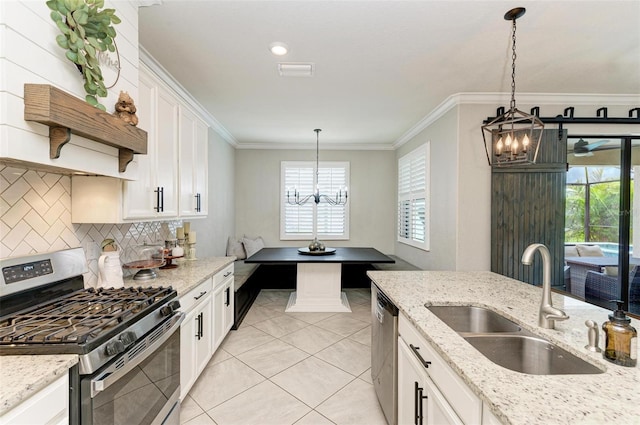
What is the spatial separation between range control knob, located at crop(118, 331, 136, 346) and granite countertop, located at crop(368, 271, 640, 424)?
132cm

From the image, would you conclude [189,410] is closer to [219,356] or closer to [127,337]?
[219,356]

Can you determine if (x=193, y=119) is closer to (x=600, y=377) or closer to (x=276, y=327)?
(x=276, y=327)

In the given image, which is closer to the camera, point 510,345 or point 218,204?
point 510,345

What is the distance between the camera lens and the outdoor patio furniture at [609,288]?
3.29 meters

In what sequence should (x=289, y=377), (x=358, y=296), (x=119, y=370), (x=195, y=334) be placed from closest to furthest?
1. (x=119, y=370)
2. (x=195, y=334)
3. (x=289, y=377)
4. (x=358, y=296)

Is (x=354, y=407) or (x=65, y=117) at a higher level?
(x=65, y=117)

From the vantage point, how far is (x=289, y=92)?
317 centimetres

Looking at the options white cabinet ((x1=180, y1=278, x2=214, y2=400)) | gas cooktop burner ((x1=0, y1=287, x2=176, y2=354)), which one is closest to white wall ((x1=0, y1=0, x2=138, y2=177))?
gas cooktop burner ((x1=0, y1=287, x2=176, y2=354))

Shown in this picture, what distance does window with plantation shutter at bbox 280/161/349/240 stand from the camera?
575cm

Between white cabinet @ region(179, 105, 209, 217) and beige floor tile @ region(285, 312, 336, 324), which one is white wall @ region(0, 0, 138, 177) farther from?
beige floor tile @ region(285, 312, 336, 324)

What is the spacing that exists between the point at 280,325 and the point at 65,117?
3.07 meters

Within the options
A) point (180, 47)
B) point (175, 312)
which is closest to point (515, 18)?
point (180, 47)

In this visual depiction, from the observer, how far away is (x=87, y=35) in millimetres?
1344

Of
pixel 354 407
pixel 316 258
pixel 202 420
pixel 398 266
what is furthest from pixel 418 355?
pixel 398 266
